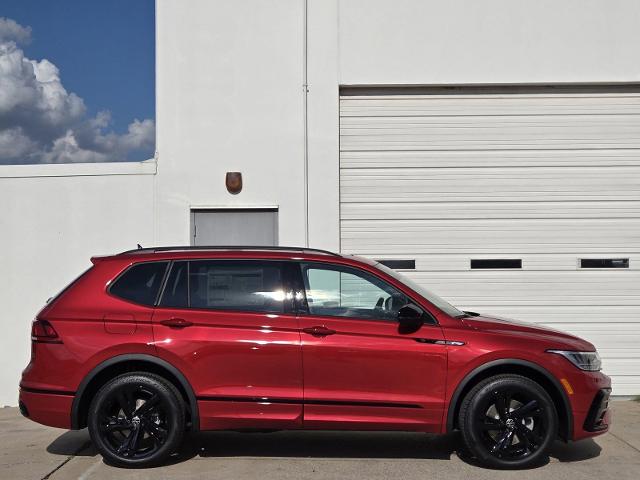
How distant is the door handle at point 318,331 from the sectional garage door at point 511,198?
152 inches

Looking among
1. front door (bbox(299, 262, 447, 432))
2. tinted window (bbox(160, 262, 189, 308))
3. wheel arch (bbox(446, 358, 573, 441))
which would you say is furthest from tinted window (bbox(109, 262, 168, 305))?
wheel arch (bbox(446, 358, 573, 441))

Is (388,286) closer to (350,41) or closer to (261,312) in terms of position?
(261,312)

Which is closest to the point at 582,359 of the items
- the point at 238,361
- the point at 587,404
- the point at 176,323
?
the point at 587,404

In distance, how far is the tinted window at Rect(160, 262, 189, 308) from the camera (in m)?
6.20

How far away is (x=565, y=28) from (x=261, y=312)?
19.4ft

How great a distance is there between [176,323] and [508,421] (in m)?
2.63

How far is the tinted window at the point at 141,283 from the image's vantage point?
6230 mm

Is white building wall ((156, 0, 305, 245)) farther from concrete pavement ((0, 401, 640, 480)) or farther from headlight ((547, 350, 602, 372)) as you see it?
headlight ((547, 350, 602, 372))

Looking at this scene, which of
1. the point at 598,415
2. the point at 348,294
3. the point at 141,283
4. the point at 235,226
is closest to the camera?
the point at 598,415

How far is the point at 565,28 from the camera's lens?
971 centimetres

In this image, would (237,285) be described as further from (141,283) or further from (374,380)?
(374,380)

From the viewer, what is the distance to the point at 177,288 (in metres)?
6.27

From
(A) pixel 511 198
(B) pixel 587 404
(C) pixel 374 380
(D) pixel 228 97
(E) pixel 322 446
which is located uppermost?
(D) pixel 228 97

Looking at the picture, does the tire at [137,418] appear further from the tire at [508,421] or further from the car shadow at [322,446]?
the tire at [508,421]
